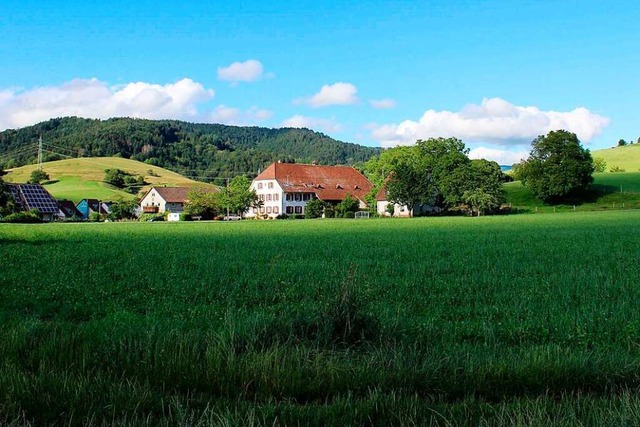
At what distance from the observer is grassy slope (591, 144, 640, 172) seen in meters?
156

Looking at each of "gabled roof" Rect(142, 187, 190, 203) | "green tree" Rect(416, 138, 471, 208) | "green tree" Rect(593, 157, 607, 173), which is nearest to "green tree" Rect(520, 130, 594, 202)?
"green tree" Rect(416, 138, 471, 208)

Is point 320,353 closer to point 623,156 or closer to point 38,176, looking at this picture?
point 623,156

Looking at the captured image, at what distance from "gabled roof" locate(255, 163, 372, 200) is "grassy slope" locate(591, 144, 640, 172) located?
250 ft

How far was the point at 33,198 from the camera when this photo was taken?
12244cm

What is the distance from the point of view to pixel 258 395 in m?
5.78

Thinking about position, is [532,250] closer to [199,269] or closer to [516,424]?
[199,269]

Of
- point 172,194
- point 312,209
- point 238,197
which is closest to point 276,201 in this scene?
point 238,197

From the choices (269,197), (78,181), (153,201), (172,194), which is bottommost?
(269,197)

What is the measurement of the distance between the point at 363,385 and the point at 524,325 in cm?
438

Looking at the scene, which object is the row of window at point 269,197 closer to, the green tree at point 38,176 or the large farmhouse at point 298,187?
the large farmhouse at point 298,187

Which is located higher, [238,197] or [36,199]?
[36,199]

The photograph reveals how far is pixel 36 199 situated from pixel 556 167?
110 m

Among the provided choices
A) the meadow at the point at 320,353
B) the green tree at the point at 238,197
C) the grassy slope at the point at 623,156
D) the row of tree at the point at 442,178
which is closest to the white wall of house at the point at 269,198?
the green tree at the point at 238,197

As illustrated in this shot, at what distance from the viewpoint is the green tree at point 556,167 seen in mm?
100562
